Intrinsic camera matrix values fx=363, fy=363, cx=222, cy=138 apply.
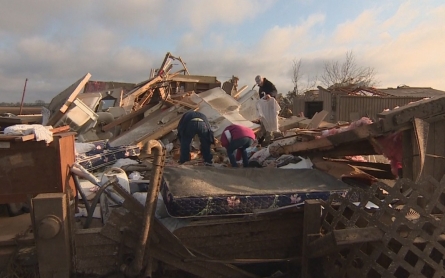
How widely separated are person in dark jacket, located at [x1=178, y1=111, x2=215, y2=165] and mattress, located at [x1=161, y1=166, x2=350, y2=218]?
7.63ft

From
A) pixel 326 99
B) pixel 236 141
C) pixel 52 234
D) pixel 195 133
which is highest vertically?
pixel 326 99

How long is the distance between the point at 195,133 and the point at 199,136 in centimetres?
10

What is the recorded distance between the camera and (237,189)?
346 centimetres

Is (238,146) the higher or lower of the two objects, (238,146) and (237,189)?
the higher

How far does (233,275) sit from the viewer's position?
129 inches

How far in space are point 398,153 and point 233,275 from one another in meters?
1.99

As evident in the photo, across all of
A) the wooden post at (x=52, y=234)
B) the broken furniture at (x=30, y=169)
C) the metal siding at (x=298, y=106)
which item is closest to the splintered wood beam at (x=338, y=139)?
the wooden post at (x=52, y=234)

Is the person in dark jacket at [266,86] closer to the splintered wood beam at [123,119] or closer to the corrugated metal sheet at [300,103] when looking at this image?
the splintered wood beam at [123,119]

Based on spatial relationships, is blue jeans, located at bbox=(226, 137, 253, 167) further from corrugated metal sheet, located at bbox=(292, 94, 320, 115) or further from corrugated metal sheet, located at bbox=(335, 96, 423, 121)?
corrugated metal sheet, located at bbox=(292, 94, 320, 115)

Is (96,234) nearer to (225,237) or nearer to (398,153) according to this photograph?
(225,237)

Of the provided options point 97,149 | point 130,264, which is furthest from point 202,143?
point 130,264

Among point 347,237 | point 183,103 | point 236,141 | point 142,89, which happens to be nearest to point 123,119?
point 183,103

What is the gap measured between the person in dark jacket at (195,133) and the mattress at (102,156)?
2.88 ft

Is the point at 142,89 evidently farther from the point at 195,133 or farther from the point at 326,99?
the point at 326,99
